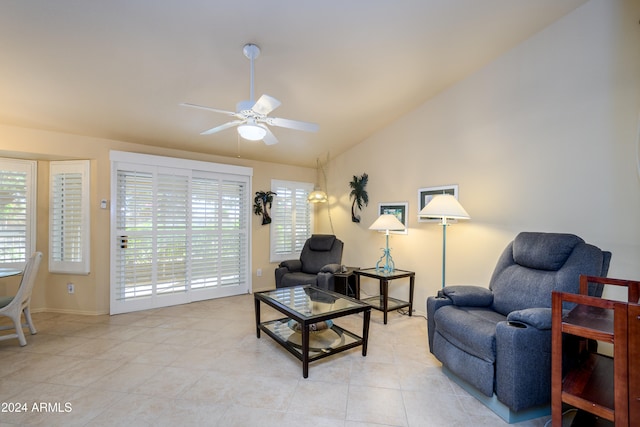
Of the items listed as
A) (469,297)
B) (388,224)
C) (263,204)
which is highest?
(263,204)

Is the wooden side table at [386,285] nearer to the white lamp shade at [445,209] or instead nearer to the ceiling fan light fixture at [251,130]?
the white lamp shade at [445,209]

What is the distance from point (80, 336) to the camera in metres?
3.01

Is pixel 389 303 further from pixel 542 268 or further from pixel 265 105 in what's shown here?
pixel 265 105

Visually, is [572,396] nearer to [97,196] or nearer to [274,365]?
[274,365]

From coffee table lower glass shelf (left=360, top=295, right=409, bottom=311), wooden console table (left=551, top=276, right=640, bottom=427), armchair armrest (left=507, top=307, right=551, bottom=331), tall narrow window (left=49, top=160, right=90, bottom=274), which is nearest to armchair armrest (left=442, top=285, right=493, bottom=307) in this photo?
armchair armrest (left=507, top=307, right=551, bottom=331)

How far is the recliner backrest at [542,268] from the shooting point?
203 centimetres

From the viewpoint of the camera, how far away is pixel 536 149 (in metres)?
2.70

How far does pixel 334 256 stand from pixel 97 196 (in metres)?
3.39

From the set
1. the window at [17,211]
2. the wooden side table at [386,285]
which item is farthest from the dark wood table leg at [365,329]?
the window at [17,211]

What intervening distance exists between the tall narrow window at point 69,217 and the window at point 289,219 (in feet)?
8.62

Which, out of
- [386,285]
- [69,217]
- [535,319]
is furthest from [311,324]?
[69,217]

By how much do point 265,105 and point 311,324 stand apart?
185 centimetres

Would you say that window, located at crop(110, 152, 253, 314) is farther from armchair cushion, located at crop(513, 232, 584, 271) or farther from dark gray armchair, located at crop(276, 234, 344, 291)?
armchair cushion, located at crop(513, 232, 584, 271)

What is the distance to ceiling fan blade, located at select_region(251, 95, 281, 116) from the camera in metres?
2.06
